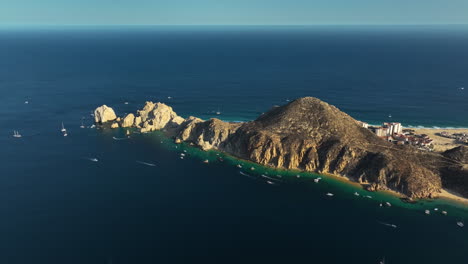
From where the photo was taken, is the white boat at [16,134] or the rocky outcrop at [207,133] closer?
the rocky outcrop at [207,133]

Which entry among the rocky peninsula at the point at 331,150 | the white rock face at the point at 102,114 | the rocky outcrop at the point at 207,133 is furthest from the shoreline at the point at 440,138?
the white rock face at the point at 102,114

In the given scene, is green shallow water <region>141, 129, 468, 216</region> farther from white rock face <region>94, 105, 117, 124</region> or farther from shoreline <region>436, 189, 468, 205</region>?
white rock face <region>94, 105, 117, 124</region>

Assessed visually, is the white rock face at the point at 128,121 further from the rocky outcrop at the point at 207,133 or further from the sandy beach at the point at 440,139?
the sandy beach at the point at 440,139

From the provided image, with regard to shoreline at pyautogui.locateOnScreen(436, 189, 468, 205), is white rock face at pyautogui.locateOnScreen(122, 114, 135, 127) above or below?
above

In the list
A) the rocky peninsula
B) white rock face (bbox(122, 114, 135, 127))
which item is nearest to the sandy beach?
the rocky peninsula

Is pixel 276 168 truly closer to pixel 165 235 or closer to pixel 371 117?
pixel 165 235

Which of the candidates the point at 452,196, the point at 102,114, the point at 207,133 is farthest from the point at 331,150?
the point at 102,114

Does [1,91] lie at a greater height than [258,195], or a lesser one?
greater

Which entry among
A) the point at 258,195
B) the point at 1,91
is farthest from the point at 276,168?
the point at 1,91
